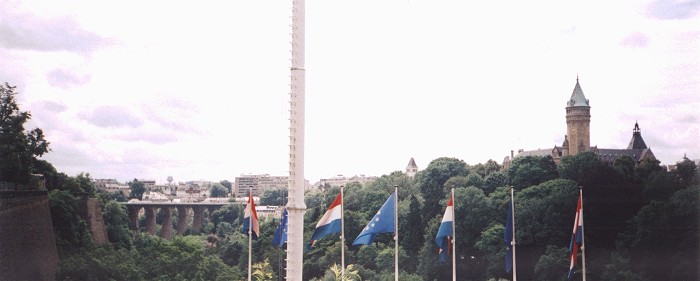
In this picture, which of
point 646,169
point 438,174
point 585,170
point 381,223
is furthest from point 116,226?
point 646,169

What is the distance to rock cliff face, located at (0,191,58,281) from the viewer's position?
2223 centimetres

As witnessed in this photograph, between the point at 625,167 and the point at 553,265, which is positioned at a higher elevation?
the point at 625,167

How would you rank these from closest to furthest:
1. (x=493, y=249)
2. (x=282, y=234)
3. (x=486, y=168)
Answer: (x=282, y=234) → (x=493, y=249) → (x=486, y=168)

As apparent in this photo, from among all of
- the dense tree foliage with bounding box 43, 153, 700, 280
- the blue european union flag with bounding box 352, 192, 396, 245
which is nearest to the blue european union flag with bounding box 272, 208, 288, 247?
the blue european union flag with bounding box 352, 192, 396, 245

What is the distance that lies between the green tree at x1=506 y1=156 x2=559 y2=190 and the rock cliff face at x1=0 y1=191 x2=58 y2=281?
27536 millimetres

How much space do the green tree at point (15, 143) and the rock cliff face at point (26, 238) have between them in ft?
3.08

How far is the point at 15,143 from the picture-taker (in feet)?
92.6

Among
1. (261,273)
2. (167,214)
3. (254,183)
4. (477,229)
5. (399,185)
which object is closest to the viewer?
(261,273)

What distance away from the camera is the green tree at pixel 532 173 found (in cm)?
4706

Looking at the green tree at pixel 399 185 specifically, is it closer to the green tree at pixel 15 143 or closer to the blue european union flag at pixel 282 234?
the green tree at pixel 15 143

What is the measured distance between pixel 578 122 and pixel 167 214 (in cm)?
3534

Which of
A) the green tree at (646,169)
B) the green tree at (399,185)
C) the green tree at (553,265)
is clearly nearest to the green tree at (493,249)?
the green tree at (553,265)

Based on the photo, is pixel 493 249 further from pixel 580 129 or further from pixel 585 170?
pixel 580 129

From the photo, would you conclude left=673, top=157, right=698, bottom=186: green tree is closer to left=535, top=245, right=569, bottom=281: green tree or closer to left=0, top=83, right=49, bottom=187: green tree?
left=535, top=245, right=569, bottom=281: green tree
